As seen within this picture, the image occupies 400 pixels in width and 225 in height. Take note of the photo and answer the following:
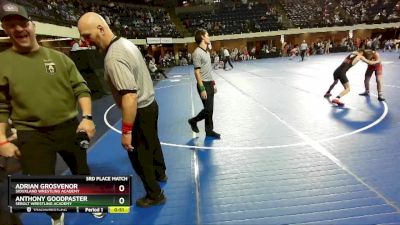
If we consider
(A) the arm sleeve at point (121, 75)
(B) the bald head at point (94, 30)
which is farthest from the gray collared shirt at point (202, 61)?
(A) the arm sleeve at point (121, 75)

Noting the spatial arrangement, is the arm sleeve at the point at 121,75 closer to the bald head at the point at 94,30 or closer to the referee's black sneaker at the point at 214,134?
the bald head at the point at 94,30

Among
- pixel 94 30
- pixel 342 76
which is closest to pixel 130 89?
pixel 94 30

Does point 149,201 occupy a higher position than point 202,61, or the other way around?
point 202,61

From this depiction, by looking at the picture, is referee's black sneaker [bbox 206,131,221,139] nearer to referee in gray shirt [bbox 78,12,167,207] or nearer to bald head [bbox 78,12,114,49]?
referee in gray shirt [bbox 78,12,167,207]

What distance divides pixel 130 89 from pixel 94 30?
63 centimetres

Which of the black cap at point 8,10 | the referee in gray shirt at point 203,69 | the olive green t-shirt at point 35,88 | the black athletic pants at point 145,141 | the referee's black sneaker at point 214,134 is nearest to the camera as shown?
the black cap at point 8,10

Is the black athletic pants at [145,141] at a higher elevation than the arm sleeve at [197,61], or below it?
below

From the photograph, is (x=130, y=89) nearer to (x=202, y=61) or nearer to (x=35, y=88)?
(x=35, y=88)

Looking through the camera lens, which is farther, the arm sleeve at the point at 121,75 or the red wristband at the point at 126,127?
the red wristband at the point at 126,127

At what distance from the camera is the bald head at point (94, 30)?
284 cm

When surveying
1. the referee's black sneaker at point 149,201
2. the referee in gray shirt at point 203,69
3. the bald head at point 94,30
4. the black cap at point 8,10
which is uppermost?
the black cap at point 8,10
